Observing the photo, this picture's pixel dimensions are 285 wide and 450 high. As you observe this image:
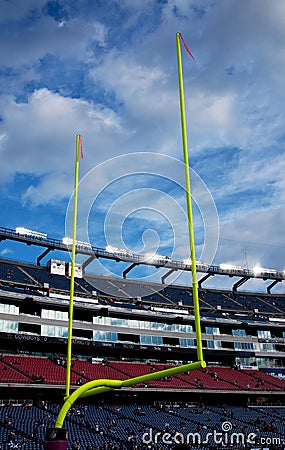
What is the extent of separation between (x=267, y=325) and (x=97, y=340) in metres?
21.1

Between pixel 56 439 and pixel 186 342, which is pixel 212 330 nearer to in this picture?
pixel 186 342

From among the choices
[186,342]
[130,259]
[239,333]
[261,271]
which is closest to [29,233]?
[130,259]

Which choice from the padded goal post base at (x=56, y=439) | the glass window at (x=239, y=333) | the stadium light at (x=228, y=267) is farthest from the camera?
the stadium light at (x=228, y=267)

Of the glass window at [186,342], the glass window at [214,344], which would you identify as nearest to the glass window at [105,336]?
the glass window at [186,342]

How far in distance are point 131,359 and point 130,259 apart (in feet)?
41.6

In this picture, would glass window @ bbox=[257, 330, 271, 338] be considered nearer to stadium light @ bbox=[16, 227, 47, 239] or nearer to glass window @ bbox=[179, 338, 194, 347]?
glass window @ bbox=[179, 338, 194, 347]

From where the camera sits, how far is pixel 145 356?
1745 inches

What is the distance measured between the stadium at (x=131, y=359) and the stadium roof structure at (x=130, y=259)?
23 centimetres

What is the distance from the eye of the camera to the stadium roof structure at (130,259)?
153 ft

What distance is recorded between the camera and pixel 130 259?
5209cm

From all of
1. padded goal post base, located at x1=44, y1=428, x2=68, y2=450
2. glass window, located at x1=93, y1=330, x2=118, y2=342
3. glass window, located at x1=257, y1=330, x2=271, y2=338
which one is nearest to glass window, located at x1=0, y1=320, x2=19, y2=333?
glass window, located at x1=93, y1=330, x2=118, y2=342

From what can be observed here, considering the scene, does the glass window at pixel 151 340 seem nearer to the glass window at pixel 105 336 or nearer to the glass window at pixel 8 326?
the glass window at pixel 105 336

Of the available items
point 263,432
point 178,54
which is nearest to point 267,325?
point 263,432

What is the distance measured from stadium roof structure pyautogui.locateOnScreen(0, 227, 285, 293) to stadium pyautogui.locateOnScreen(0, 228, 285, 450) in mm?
229
